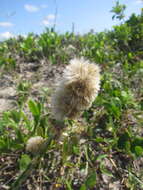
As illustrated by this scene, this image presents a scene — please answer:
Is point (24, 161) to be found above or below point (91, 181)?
above

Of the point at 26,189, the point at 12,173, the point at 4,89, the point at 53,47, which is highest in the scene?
the point at 53,47

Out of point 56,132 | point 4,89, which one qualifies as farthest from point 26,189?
point 4,89

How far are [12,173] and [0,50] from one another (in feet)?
9.94

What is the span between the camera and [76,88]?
1.50 metres

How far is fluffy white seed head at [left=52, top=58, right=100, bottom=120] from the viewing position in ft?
4.86

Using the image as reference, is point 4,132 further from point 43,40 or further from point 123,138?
point 43,40

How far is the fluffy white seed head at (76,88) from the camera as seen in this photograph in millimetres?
1482

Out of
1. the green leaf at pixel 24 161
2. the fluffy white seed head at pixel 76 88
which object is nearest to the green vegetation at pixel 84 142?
the green leaf at pixel 24 161

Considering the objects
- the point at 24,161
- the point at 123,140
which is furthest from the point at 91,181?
the point at 123,140

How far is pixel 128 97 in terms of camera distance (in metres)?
2.29

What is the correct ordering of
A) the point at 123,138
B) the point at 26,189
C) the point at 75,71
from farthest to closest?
the point at 123,138 → the point at 26,189 → the point at 75,71

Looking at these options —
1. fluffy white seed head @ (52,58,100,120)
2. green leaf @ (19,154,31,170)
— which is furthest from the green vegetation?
fluffy white seed head @ (52,58,100,120)

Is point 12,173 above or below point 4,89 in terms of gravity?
below

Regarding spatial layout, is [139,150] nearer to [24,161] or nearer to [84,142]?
[84,142]
